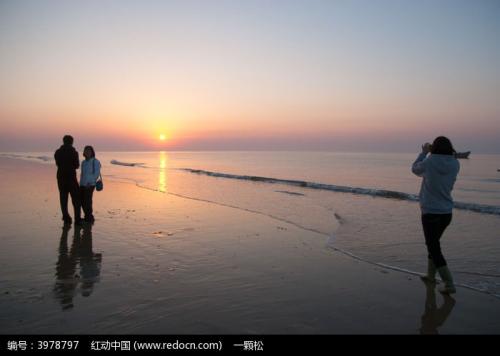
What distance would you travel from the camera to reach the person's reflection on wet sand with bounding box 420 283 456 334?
389 centimetres

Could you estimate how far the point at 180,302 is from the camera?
171 inches

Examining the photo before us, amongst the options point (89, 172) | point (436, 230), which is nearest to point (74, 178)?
point (89, 172)

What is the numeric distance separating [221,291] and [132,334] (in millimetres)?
1488

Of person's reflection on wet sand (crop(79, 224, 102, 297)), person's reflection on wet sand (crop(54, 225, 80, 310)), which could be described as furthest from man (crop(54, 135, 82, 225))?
person's reflection on wet sand (crop(54, 225, 80, 310))

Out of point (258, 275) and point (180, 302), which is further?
point (258, 275)

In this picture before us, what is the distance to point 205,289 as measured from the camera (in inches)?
190

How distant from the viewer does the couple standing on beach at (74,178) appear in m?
9.12

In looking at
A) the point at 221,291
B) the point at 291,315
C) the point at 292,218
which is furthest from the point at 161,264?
the point at 292,218

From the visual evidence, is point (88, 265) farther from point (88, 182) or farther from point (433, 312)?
point (433, 312)

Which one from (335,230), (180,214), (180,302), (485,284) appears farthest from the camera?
(180,214)

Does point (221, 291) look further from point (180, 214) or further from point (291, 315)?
point (180, 214)

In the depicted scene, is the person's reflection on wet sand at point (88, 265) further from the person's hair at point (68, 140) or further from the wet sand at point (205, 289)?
the person's hair at point (68, 140)

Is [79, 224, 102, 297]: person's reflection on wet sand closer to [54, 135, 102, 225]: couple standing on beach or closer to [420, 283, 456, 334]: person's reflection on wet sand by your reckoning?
[54, 135, 102, 225]: couple standing on beach
